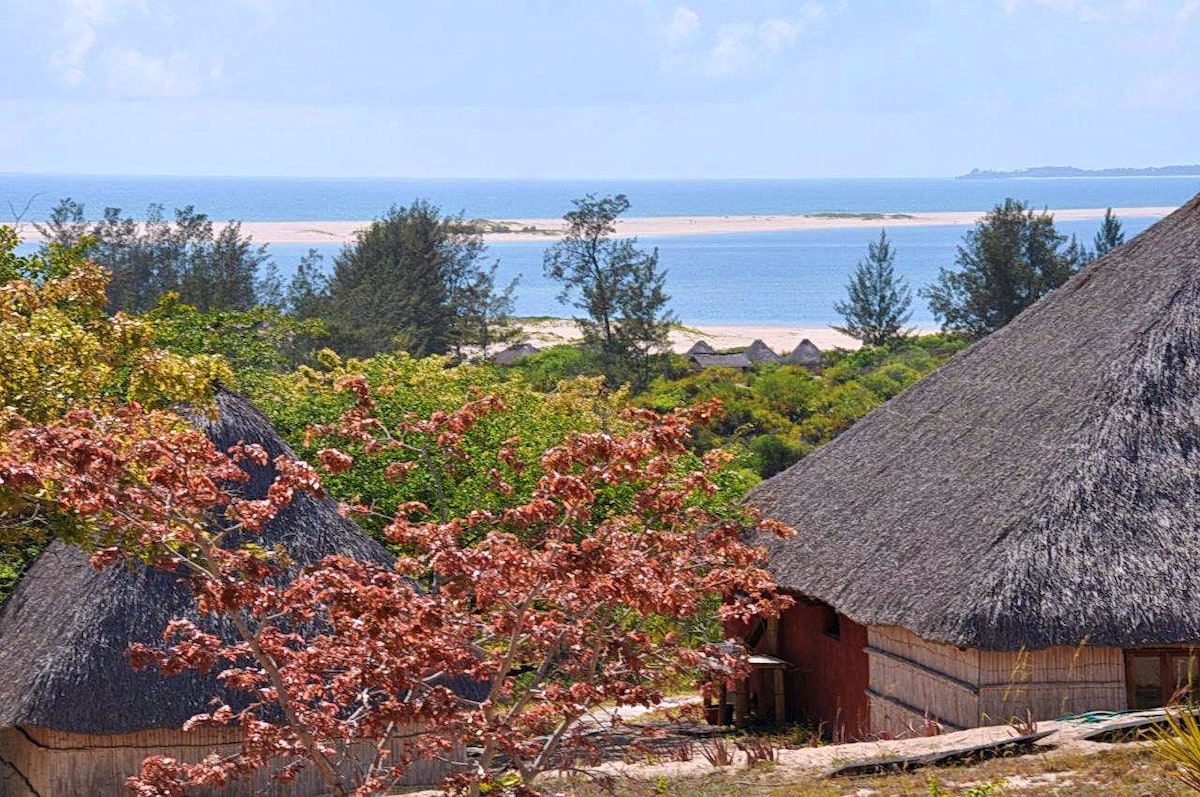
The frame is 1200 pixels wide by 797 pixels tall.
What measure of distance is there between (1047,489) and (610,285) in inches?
2189

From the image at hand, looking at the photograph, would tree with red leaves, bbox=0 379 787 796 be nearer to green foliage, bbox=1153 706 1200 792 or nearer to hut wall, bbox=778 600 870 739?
green foliage, bbox=1153 706 1200 792

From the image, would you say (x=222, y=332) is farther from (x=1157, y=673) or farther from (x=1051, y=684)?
(x=1157, y=673)

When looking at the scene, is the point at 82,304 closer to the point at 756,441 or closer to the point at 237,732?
the point at 237,732

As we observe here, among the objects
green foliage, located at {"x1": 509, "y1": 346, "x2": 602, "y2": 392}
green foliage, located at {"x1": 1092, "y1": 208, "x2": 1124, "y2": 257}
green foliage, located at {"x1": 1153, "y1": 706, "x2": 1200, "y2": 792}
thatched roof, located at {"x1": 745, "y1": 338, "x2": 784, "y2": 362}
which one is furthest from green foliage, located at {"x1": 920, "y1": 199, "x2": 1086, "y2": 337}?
green foliage, located at {"x1": 1153, "y1": 706, "x2": 1200, "y2": 792}

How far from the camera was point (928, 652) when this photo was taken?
16344 mm

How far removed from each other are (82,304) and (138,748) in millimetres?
3998

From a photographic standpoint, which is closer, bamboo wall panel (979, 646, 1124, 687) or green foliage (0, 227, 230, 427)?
green foliage (0, 227, 230, 427)

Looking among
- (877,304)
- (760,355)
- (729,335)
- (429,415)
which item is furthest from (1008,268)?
(429,415)

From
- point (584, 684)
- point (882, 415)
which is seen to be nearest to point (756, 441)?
point (882, 415)

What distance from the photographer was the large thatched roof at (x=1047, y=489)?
14.9m

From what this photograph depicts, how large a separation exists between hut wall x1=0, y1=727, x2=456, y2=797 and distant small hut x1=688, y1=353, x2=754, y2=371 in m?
54.7

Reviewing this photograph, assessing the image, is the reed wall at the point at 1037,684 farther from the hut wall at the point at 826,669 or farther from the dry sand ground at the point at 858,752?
the hut wall at the point at 826,669

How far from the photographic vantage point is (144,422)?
11.7 m

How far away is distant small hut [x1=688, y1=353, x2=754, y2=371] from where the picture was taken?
70438mm
